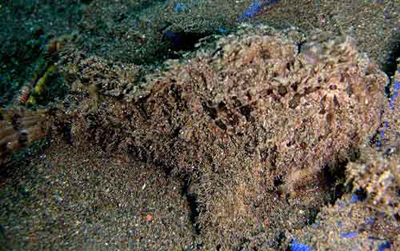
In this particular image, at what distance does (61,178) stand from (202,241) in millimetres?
1433

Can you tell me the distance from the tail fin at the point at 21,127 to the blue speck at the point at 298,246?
2.55 m

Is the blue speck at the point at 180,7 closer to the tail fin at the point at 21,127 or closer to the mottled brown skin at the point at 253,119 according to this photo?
the mottled brown skin at the point at 253,119

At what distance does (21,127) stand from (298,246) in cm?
281

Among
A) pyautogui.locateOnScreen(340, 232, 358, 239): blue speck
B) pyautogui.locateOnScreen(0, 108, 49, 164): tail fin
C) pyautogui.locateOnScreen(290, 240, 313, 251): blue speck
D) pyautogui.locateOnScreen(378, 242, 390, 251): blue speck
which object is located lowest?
pyautogui.locateOnScreen(290, 240, 313, 251): blue speck

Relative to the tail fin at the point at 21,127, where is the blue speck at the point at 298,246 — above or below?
below

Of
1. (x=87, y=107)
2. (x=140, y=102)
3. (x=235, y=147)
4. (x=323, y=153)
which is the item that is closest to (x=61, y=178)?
(x=87, y=107)

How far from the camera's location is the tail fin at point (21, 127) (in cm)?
333

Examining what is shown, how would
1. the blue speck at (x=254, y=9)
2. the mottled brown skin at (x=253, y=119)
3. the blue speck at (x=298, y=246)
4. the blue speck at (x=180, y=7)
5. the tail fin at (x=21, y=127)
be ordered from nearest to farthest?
the mottled brown skin at (x=253, y=119)
the blue speck at (x=298, y=246)
the tail fin at (x=21, y=127)
the blue speck at (x=254, y=9)
the blue speck at (x=180, y=7)

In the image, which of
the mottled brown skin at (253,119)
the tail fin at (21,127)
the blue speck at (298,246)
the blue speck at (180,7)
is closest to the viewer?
the mottled brown skin at (253,119)

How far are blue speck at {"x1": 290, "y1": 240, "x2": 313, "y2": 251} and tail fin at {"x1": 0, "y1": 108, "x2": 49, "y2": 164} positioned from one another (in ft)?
8.36

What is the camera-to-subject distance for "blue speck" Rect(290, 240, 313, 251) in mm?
2777

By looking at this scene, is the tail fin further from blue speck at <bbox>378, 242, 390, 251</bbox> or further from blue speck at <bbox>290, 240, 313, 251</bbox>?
blue speck at <bbox>378, 242, 390, 251</bbox>

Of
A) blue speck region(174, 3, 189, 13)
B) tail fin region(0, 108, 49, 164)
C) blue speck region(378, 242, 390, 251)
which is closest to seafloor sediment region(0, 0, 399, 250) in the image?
blue speck region(378, 242, 390, 251)

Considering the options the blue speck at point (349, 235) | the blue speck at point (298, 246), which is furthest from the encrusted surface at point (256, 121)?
the blue speck at point (349, 235)
